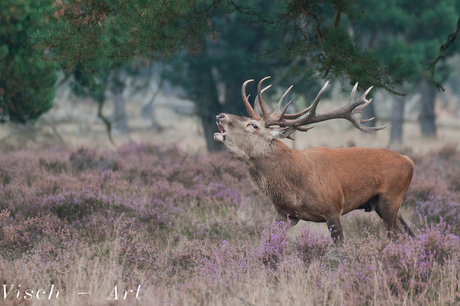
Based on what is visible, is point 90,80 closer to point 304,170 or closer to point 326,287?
point 304,170

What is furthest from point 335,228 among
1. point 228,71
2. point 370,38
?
point 370,38

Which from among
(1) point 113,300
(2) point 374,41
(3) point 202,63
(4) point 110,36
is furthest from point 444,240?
(2) point 374,41

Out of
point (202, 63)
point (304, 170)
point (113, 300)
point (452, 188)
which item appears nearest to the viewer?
point (113, 300)

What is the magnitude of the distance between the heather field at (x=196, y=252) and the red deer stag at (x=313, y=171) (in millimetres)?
302

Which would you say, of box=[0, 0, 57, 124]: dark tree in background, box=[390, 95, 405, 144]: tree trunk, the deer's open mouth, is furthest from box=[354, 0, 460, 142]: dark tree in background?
the deer's open mouth

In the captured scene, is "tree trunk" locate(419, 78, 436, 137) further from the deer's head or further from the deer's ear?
the deer's ear

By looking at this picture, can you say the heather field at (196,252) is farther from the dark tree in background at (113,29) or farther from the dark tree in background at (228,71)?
the dark tree in background at (228,71)

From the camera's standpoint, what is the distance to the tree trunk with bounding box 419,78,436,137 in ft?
67.6

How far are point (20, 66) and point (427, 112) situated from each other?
1813 centimetres

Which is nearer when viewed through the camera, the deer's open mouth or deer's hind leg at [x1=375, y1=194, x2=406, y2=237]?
the deer's open mouth

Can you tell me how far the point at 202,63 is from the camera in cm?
1394

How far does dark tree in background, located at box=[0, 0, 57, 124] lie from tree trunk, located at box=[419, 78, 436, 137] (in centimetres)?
1690

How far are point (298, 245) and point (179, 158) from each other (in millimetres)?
5900

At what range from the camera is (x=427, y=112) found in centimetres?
2098
